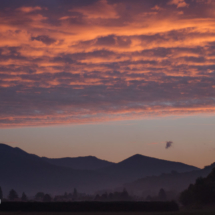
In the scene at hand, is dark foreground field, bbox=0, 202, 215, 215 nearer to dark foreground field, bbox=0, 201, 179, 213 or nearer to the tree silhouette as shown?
dark foreground field, bbox=0, 201, 179, 213

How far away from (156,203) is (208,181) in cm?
3165

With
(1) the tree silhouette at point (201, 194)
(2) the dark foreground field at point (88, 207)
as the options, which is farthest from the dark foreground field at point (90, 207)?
(1) the tree silhouette at point (201, 194)

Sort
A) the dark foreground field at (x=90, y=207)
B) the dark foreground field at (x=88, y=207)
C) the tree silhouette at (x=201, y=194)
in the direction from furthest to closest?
the tree silhouette at (x=201, y=194) → the dark foreground field at (x=88, y=207) → the dark foreground field at (x=90, y=207)

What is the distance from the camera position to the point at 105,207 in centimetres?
7856

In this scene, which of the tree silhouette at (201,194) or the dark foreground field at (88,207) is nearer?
the dark foreground field at (88,207)

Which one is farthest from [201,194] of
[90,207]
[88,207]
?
[88,207]

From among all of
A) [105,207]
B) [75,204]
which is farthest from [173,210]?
[75,204]

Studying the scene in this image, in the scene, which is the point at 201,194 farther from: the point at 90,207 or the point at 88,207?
the point at 88,207

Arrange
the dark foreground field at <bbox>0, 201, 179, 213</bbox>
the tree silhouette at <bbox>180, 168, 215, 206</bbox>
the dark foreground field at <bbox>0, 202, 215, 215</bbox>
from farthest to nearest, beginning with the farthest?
the tree silhouette at <bbox>180, 168, 215, 206</bbox> → the dark foreground field at <bbox>0, 201, 179, 213</bbox> → the dark foreground field at <bbox>0, 202, 215, 215</bbox>

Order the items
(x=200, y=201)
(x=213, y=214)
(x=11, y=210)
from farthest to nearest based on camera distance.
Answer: (x=200, y=201)
(x=11, y=210)
(x=213, y=214)

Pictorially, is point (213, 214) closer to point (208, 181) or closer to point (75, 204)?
point (75, 204)

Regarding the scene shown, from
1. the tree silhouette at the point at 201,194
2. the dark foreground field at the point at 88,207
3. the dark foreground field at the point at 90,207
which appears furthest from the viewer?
the tree silhouette at the point at 201,194

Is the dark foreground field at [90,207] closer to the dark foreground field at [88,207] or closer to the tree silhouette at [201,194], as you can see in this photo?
the dark foreground field at [88,207]

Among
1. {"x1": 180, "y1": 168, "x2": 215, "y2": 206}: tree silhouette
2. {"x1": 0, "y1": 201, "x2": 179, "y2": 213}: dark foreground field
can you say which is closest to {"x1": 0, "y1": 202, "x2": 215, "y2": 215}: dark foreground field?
{"x1": 0, "y1": 201, "x2": 179, "y2": 213}: dark foreground field
